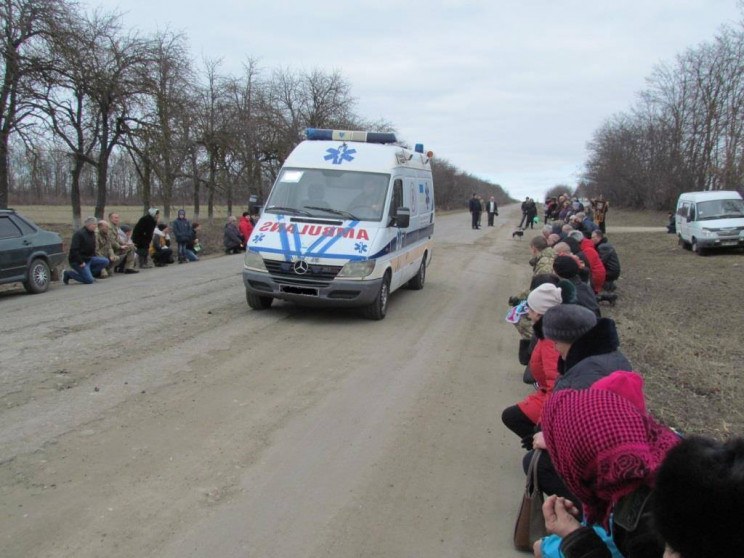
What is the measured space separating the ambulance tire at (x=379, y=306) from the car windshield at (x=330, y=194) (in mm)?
1056

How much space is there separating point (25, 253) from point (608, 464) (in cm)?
1230

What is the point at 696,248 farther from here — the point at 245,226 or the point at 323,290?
the point at 323,290

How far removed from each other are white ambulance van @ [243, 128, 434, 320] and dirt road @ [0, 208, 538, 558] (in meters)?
0.58

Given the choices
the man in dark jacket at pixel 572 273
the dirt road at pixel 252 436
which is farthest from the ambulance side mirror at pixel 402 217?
the man in dark jacket at pixel 572 273

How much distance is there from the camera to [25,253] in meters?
11.4

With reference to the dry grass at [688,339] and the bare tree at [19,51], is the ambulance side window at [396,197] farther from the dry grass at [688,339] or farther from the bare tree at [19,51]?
the bare tree at [19,51]

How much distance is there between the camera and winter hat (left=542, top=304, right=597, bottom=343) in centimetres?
327

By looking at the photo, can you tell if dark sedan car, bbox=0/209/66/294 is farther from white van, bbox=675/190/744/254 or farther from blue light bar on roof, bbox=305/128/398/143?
white van, bbox=675/190/744/254

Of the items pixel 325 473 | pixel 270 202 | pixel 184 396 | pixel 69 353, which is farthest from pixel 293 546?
pixel 270 202

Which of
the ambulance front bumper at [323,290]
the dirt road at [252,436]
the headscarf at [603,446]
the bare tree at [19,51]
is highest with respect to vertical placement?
the bare tree at [19,51]

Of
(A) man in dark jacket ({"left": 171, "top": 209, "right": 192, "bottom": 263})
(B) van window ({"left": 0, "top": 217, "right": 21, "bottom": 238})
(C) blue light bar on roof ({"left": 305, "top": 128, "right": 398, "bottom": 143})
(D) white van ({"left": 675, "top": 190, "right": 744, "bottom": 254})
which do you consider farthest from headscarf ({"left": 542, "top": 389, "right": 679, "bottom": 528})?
(D) white van ({"left": 675, "top": 190, "right": 744, "bottom": 254})

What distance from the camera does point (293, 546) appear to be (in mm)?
3201

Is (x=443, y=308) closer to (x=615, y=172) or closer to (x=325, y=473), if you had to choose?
(x=325, y=473)

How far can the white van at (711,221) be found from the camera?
18.7 meters
